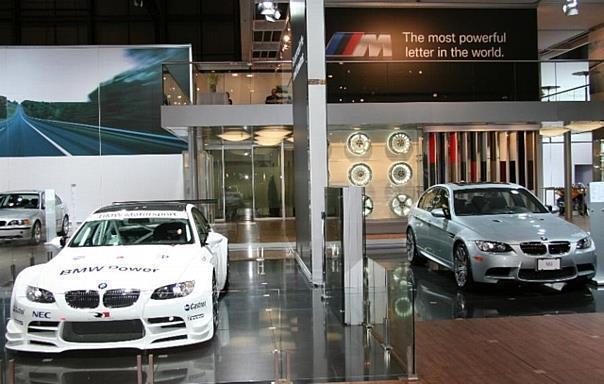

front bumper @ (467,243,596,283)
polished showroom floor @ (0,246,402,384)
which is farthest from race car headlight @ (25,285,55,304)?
front bumper @ (467,243,596,283)

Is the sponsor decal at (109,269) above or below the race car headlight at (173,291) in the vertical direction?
above

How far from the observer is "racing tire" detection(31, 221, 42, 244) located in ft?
35.9

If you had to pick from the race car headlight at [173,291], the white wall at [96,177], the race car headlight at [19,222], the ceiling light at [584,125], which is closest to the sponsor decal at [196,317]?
the race car headlight at [173,291]

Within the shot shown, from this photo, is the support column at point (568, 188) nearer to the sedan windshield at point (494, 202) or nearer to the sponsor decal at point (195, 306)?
the sedan windshield at point (494, 202)

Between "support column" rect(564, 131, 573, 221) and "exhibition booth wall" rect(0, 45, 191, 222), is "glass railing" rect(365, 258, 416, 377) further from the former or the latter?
"exhibition booth wall" rect(0, 45, 191, 222)

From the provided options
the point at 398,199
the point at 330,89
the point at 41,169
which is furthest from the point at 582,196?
the point at 41,169

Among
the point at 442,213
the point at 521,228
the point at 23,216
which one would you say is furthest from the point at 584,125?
the point at 23,216

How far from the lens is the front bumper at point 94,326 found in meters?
4.81

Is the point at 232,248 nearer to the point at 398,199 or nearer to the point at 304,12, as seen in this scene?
the point at 398,199

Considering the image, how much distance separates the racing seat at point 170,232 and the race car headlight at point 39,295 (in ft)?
5.65

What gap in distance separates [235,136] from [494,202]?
10157 millimetres

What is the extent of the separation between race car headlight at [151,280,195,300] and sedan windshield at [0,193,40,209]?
24.9 feet

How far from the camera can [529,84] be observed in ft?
50.7

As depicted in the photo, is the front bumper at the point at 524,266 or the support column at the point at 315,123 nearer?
the front bumper at the point at 524,266
